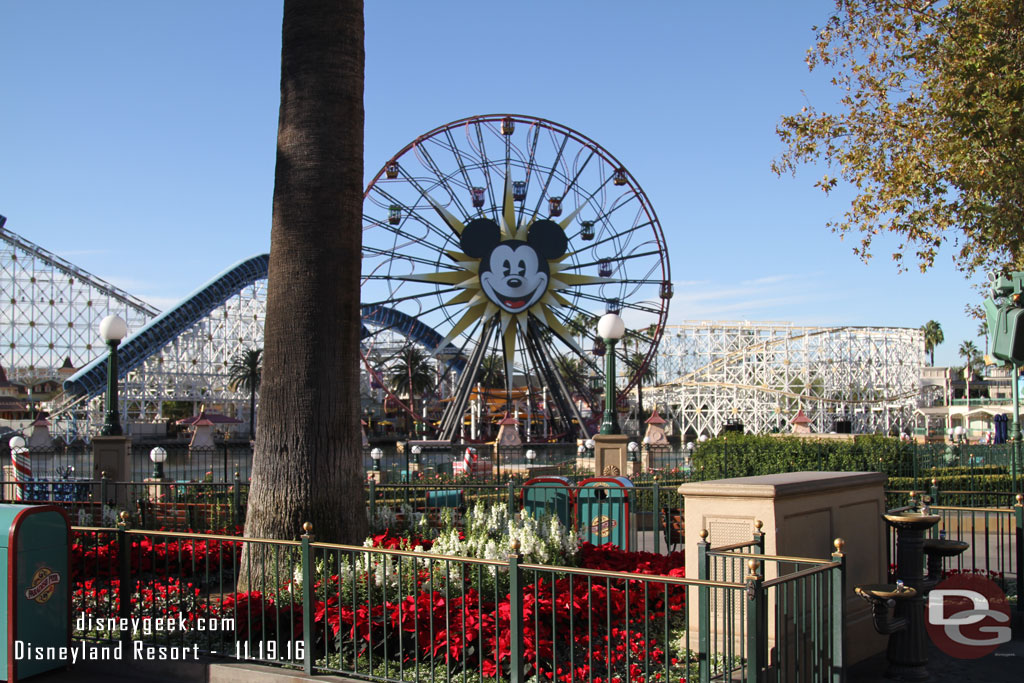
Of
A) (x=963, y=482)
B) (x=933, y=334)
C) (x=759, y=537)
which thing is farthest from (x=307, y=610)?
(x=933, y=334)

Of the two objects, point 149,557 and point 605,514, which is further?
point 605,514

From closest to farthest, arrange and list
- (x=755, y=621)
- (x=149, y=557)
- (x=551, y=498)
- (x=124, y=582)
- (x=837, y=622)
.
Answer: (x=755, y=621) < (x=837, y=622) < (x=124, y=582) < (x=149, y=557) < (x=551, y=498)

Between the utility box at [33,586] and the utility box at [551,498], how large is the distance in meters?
4.97

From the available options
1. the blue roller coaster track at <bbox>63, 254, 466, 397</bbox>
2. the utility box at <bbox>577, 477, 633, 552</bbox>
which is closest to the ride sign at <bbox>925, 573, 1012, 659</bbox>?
the utility box at <bbox>577, 477, 633, 552</bbox>

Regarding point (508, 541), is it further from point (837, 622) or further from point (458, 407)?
point (458, 407)

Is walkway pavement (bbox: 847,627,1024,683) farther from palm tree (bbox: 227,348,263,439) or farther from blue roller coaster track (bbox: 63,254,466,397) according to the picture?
palm tree (bbox: 227,348,263,439)

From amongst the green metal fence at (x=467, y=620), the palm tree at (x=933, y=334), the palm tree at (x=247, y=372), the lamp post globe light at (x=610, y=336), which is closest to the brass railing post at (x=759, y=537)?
the green metal fence at (x=467, y=620)

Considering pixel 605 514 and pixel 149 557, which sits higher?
pixel 149 557

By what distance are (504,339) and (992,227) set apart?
22302 millimetres

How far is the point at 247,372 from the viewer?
267ft

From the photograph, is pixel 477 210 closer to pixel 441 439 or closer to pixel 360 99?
pixel 441 439

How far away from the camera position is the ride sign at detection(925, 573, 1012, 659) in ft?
24.3

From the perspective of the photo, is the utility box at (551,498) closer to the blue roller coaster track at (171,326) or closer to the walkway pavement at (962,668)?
the walkway pavement at (962,668)

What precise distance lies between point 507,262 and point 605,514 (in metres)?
24.0
